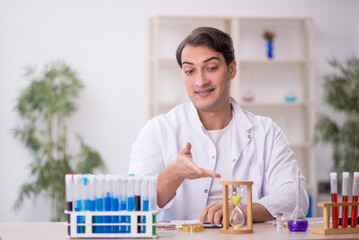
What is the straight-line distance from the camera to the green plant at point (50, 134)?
527cm

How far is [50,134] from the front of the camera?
5.46 metres

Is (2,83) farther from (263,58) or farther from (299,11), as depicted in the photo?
(299,11)

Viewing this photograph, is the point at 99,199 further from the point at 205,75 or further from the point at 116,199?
the point at 205,75

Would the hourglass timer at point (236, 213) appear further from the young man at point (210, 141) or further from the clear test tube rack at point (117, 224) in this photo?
the young man at point (210, 141)

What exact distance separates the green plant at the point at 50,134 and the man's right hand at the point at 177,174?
128 inches

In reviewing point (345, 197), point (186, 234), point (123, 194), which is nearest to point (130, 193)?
point (123, 194)

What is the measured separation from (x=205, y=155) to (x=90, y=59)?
3.54 meters

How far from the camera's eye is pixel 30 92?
530 cm

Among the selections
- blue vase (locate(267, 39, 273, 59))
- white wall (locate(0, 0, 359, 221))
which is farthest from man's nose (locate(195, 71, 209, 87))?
blue vase (locate(267, 39, 273, 59))

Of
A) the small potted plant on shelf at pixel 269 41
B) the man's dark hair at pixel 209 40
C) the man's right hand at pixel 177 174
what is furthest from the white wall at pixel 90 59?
the man's right hand at pixel 177 174

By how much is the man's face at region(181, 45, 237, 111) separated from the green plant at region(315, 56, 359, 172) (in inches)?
136

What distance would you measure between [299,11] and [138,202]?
4912 millimetres

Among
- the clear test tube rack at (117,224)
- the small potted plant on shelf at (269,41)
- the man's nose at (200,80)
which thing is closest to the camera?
the clear test tube rack at (117,224)

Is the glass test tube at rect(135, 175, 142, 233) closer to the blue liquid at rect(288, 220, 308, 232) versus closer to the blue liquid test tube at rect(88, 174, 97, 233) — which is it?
the blue liquid test tube at rect(88, 174, 97, 233)
